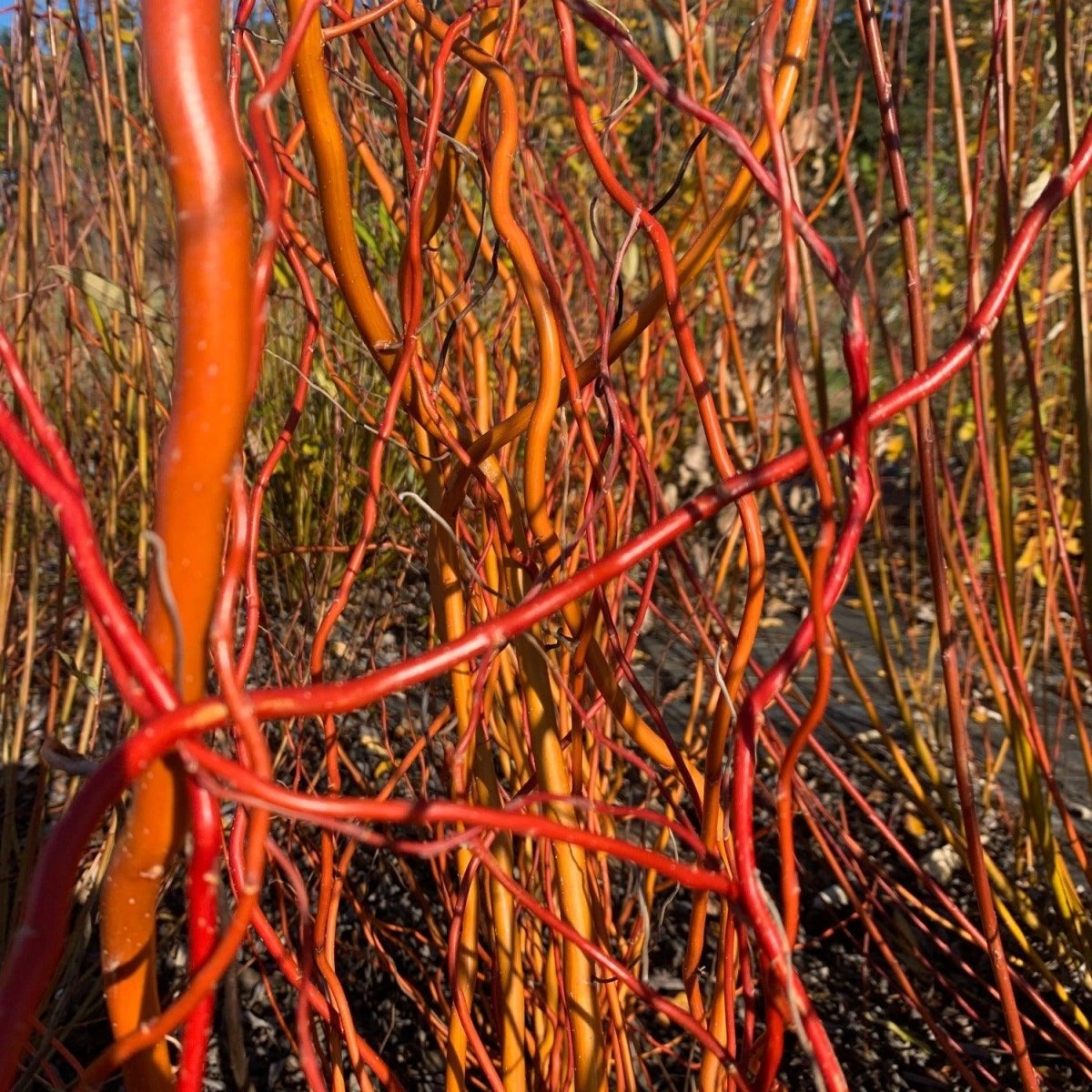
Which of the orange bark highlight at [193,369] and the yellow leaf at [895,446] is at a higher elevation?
the yellow leaf at [895,446]

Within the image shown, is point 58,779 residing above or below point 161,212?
below

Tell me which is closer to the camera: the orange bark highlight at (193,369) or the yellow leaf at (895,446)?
the orange bark highlight at (193,369)

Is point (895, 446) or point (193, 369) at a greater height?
point (895, 446)

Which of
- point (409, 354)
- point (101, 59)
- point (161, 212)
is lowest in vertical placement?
point (409, 354)

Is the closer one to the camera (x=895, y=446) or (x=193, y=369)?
(x=193, y=369)

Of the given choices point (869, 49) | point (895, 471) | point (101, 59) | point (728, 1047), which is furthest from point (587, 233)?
point (895, 471)

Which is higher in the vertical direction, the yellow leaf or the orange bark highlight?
the yellow leaf

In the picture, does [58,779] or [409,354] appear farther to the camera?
[58,779]

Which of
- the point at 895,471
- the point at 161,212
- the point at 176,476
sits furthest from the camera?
the point at 895,471

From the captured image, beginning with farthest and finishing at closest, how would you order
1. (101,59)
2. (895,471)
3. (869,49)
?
(895,471)
(101,59)
(869,49)

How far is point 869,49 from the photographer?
62 cm

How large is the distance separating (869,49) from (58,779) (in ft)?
6.39

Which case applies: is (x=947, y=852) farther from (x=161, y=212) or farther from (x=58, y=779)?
(x=161, y=212)

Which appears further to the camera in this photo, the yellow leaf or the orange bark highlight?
the yellow leaf
